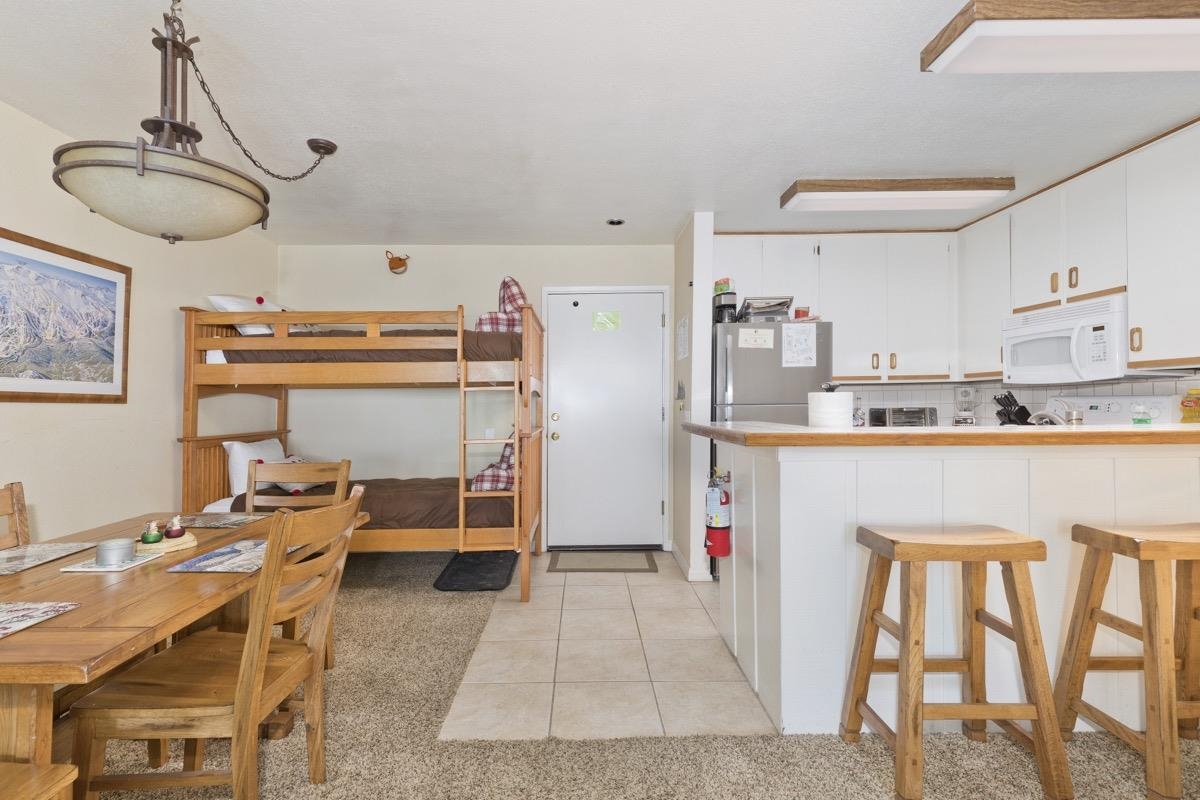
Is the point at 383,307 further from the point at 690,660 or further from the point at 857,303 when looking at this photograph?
the point at 857,303

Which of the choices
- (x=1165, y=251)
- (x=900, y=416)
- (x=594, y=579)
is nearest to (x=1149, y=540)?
(x=1165, y=251)

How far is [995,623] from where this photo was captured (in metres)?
1.61

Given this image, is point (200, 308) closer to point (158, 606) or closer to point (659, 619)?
point (158, 606)

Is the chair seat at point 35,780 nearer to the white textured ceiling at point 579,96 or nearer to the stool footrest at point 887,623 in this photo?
the stool footrest at point 887,623

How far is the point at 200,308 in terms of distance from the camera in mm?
3145

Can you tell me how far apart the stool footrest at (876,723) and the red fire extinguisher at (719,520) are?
2.59 ft

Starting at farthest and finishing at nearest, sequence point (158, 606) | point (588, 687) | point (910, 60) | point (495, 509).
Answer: point (495, 509), point (588, 687), point (910, 60), point (158, 606)

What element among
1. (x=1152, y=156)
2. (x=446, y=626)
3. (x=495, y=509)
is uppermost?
(x=1152, y=156)

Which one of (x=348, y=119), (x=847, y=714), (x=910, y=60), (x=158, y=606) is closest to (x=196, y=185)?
(x=158, y=606)

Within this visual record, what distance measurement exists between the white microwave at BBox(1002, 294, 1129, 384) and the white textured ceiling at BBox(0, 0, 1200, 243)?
699 mm

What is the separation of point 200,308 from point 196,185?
7.38 ft

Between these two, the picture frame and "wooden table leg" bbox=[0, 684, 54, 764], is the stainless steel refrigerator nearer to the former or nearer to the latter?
"wooden table leg" bbox=[0, 684, 54, 764]

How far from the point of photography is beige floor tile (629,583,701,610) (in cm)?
305

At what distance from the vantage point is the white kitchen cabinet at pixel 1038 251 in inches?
115
